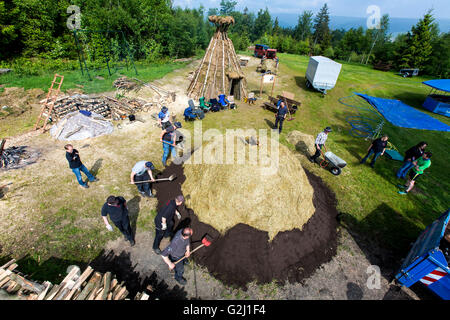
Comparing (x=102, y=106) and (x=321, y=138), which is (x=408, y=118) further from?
(x=102, y=106)

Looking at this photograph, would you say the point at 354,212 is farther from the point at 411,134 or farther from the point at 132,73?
the point at 132,73

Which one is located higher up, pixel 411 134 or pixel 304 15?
pixel 304 15

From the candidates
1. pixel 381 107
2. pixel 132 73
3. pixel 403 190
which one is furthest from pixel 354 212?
pixel 132 73

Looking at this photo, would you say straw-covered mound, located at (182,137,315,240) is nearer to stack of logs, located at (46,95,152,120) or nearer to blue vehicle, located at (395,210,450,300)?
blue vehicle, located at (395,210,450,300)

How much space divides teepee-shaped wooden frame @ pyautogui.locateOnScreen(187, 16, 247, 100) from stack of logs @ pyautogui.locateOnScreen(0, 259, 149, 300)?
42.9 feet

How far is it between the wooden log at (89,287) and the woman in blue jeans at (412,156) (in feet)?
36.4

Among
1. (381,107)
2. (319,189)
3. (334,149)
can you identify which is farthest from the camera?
(381,107)

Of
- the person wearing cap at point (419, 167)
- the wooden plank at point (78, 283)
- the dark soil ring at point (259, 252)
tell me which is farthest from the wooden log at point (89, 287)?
the person wearing cap at point (419, 167)

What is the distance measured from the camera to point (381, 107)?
41.1 feet

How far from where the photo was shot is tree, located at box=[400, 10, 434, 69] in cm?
2902

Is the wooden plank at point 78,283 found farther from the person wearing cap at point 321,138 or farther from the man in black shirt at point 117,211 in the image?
the person wearing cap at point 321,138

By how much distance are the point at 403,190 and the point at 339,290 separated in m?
5.86

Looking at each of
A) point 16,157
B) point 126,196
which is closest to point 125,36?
point 16,157

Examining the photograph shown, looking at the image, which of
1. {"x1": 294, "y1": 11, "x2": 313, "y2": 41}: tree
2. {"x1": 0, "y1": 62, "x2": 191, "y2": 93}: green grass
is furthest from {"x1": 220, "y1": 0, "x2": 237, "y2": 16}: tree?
{"x1": 0, "y1": 62, "x2": 191, "y2": 93}: green grass
